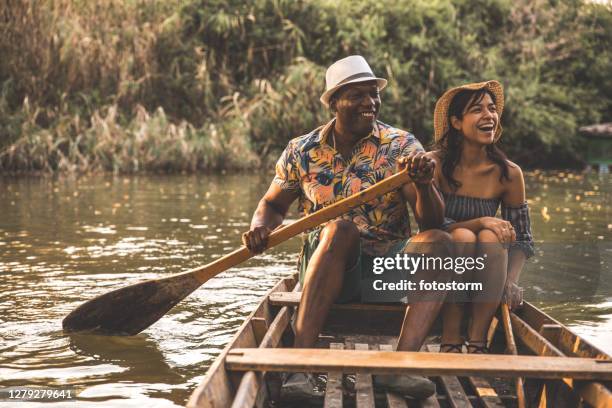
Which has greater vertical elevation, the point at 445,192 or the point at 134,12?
the point at 134,12

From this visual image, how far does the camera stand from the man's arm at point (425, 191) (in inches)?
123

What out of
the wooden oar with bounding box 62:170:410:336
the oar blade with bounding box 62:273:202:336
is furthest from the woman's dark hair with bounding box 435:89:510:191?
the oar blade with bounding box 62:273:202:336

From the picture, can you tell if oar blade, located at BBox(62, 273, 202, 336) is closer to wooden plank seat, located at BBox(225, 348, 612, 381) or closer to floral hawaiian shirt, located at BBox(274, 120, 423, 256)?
floral hawaiian shirt, located at BBox(274, 120, 423, 256)

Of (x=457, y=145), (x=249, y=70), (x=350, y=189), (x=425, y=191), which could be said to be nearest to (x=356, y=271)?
(x=350, y=189)

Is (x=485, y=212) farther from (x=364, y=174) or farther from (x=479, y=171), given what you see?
(x=364, y=174)

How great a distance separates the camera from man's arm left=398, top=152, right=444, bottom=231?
123 inches

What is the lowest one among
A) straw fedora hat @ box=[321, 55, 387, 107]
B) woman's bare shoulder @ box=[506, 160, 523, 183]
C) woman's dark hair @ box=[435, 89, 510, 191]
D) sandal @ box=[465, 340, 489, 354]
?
sandal @ box=[465, 340, 489, 354]

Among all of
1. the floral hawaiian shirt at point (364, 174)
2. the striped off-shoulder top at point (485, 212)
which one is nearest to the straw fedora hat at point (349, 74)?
the floral hawaiian shirt at point (364, 174)

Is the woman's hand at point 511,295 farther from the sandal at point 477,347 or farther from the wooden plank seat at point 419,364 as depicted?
the wooden plank seat at point 419,364

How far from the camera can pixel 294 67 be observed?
56.4 feet

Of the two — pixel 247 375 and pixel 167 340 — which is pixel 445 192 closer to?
pixel 247 375

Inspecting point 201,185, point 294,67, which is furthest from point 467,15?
point 201,185

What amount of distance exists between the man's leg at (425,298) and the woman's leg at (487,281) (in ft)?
0.52

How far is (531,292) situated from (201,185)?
8.69 meters
